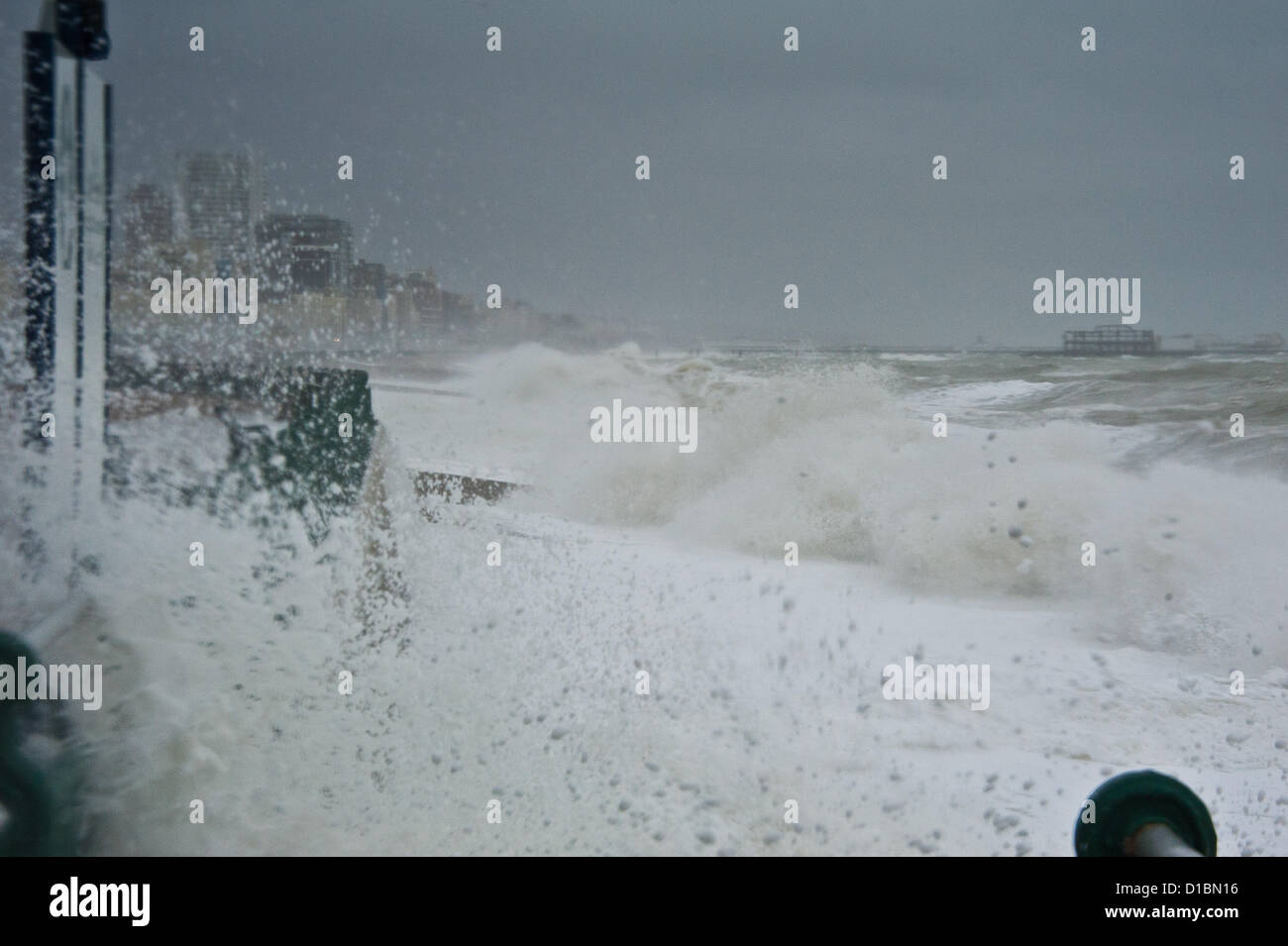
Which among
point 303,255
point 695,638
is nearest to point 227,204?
point 303,255

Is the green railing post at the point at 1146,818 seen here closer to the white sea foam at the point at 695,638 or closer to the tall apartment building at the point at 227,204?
the white sea foam at the point at 695,638

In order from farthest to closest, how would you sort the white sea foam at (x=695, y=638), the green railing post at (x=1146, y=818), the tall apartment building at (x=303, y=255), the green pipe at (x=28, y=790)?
1. the tall apartment building at (x=303, y=255)
2. the white sea foam at (x=695, y=638)
3. the green pipe at (x=28, y=790)
4. the green railing post at (x=1146, y=818)

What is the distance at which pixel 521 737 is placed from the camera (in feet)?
11.5

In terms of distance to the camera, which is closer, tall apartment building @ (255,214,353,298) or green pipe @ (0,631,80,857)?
green pipe @ (0,631,80,857)

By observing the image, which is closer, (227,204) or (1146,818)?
(1146,818)

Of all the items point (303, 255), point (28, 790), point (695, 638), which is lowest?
point (28, 790)

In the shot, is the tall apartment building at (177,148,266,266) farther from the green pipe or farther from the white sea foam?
the green pipe

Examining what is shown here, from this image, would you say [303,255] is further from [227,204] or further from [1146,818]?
[1146,818]

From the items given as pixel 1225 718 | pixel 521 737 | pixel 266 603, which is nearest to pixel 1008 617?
pixel 1225 718

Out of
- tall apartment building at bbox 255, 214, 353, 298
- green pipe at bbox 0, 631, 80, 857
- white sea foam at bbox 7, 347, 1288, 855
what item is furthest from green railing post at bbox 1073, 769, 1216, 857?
tall apartment building at bbox 255, 214, 353, 298

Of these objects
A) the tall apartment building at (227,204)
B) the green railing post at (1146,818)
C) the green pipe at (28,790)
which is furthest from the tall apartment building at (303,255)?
the green railing post at (1146,818)

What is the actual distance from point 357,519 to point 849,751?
7.52 ft

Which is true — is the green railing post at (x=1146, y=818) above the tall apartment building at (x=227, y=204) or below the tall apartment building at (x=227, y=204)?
below
